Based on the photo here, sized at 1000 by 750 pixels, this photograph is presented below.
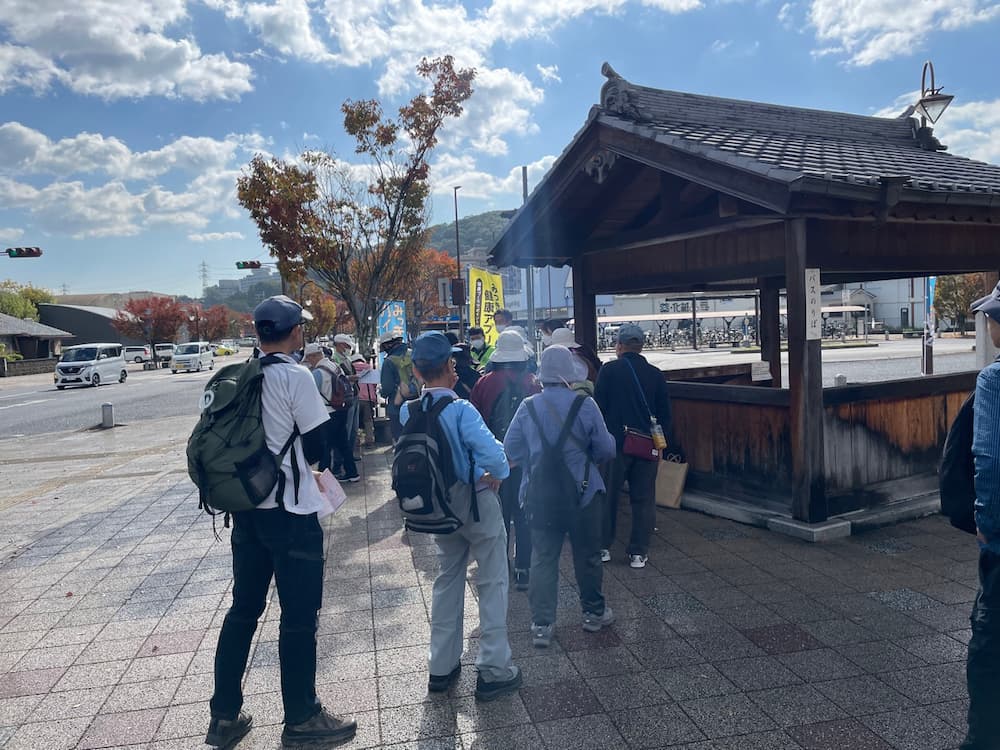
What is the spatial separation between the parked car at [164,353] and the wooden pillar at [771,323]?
47406 mm

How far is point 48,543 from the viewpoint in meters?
6.21

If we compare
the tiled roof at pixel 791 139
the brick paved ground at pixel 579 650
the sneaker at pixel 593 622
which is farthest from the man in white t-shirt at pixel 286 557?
the tiled roof at pixel 791 139

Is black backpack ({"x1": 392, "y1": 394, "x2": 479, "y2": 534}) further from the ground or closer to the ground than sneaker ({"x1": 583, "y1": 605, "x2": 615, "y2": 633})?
further from the ground

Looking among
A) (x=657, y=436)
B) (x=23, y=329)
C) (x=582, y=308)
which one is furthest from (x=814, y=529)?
(x=23, y=329)

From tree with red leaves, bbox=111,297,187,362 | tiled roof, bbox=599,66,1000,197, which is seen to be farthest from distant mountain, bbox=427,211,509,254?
tiled roof, bbox=599,66,1000,197

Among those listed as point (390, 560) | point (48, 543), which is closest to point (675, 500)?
point (390, 560)

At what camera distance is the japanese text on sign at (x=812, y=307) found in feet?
16.9

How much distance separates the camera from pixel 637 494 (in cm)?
496

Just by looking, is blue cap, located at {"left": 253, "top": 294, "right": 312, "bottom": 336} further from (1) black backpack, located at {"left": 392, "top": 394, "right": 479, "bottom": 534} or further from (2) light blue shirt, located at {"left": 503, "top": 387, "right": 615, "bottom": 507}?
(2) light blue shirt, located at {"left": 503, "top": 387, "right": 615, "bottom": 507}

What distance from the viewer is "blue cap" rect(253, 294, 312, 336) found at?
2.86 meters

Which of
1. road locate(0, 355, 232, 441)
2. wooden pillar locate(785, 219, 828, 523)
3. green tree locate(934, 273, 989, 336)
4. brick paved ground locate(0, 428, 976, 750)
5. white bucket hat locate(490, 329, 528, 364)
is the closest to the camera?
brick paved ground locate(0, 428, 976, 750)

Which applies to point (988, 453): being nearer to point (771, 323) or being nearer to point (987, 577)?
point (987, 577)

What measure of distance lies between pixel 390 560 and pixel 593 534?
6.95ft

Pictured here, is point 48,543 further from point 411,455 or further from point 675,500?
point 675,500
